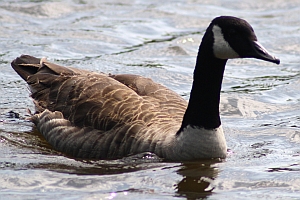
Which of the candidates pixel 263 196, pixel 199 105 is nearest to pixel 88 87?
pixel 199 105

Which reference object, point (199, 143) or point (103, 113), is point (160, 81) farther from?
point (199, 143)

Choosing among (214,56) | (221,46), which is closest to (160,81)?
(214,56)

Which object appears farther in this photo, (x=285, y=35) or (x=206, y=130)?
(x=285, y=35)

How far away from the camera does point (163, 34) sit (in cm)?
1827

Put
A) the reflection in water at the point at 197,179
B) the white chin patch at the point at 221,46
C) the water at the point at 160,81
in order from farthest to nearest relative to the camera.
Answer: the white chin patch at the point at 221,46
the water at the point at 160,81
the reflection in water at the point at 197,179

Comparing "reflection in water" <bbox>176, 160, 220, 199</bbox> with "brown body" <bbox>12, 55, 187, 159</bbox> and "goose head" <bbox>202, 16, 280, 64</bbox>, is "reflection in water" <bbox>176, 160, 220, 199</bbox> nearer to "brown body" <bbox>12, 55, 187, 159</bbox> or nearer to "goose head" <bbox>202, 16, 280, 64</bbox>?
"brown body" <bbox>12, 55, 187, 159</bbox>

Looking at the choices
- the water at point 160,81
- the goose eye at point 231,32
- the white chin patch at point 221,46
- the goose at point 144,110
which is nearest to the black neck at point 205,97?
the goose at point 144,110

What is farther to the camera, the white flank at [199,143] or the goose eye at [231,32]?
the white flank at [199,143]

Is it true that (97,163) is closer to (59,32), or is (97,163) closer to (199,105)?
(199,105)

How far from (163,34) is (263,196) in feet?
31.9

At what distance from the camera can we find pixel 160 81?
15.0 metres

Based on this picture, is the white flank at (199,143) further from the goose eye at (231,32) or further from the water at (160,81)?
the goose eye at (231,32)

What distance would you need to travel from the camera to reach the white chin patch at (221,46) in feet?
31.7

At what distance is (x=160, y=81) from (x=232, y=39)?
18.0ft
